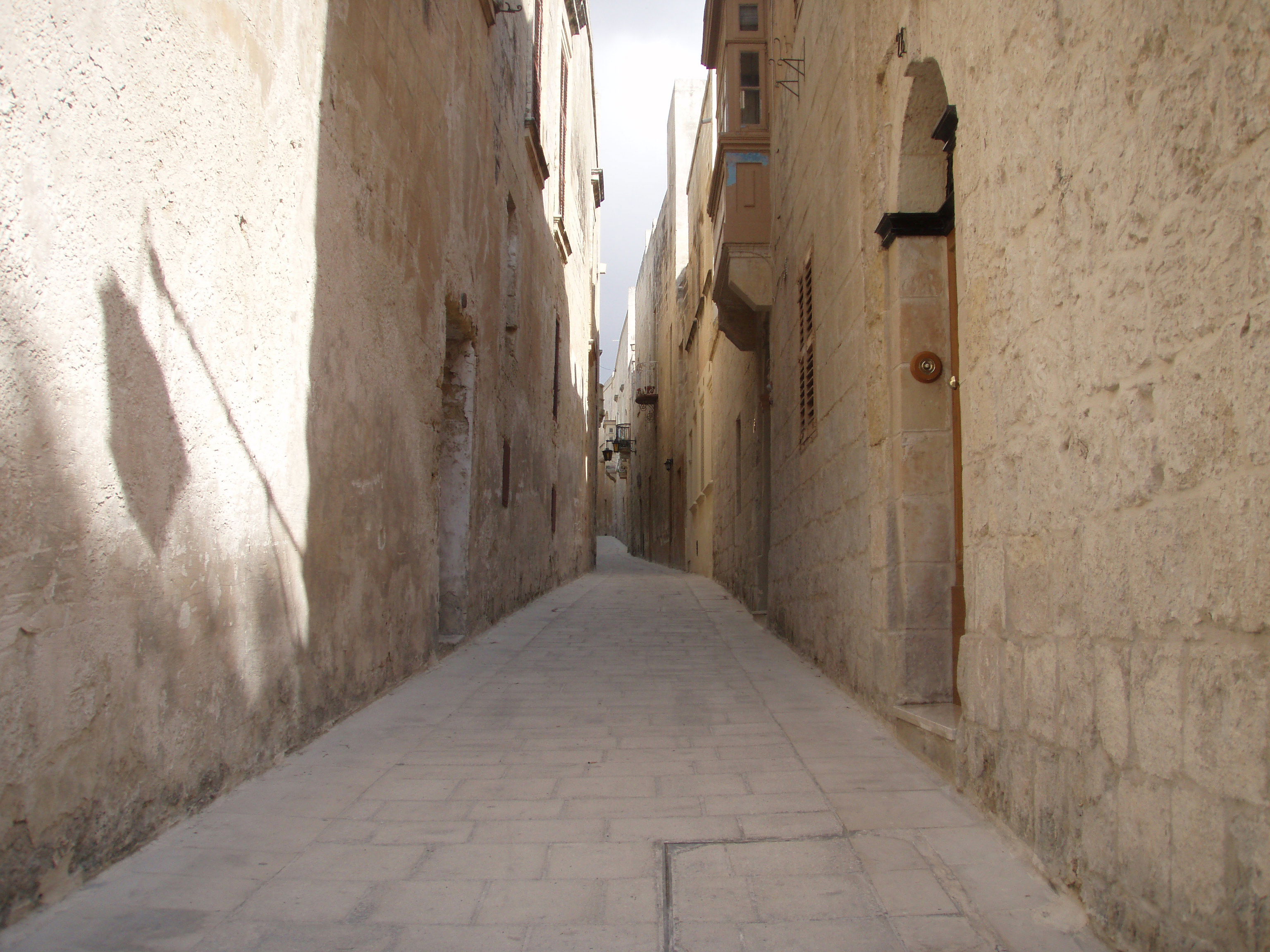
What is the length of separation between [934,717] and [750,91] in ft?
26.4

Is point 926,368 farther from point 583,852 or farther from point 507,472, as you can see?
point 507,472

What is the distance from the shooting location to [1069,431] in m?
2.31

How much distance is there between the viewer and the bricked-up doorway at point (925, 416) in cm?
398

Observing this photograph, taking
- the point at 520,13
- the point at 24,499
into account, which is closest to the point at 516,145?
the point at 520,13

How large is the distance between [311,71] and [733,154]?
241 inches

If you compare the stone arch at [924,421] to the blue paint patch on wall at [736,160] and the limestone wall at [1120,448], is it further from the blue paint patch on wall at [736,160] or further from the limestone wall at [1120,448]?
the blue paint patch on wall at [736,160]

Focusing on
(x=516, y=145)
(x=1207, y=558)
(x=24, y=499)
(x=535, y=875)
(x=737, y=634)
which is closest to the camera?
(x=1207, y=558)

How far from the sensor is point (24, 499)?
2146mm

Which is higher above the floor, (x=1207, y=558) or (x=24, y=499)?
(x=24, y=499)

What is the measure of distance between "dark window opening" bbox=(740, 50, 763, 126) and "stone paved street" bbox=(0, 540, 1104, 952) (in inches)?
285

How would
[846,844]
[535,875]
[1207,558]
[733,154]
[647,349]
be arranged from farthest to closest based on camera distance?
[647,349]
[733,154]
[846,844]
[535,875]
[1207,558]

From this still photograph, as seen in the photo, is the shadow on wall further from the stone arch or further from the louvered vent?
the louvered vent

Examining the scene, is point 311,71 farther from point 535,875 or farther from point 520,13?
point 520,13

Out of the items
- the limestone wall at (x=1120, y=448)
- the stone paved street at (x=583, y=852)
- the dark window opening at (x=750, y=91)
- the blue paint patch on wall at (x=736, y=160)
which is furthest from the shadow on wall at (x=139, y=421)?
the dark window opening at (x=750, y=91)
